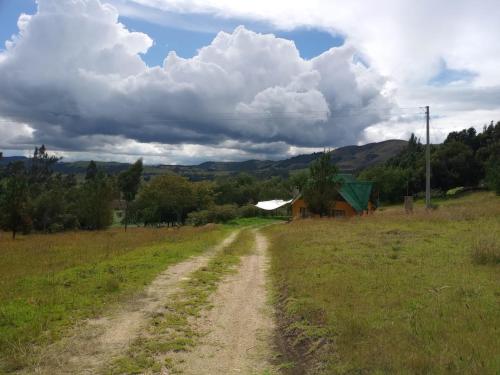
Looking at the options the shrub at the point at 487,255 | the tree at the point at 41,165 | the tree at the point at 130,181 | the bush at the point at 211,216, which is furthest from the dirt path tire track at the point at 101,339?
the tree at the point at 41,165

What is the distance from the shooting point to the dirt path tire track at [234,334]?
625 cm

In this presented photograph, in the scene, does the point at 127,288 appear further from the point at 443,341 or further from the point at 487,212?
the point at 487,212

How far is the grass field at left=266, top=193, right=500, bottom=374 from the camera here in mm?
5703

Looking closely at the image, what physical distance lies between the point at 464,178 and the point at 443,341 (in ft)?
239

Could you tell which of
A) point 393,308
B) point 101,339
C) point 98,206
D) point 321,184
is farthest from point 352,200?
point 101,339

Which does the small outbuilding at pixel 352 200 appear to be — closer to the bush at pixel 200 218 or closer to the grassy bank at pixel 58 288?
the bush at pixel 200 218

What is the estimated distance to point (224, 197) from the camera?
106 metres

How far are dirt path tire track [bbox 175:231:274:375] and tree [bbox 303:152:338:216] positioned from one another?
2468 centimetres

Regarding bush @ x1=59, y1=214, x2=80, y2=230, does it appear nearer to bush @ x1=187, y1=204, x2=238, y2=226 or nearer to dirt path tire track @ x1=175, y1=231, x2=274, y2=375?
bush @ x1=187, y1=204, x2=238, y2=226

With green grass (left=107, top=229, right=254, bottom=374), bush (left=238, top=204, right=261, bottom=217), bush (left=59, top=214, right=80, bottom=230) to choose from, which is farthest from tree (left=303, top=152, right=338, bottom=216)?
bush (left=59, top=214, right=80, bottom=230)

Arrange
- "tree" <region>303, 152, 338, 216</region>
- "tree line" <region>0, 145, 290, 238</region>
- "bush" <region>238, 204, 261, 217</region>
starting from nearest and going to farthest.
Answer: "tree" <region>303, 152, 338, 216</region>
"tree line" <region>0, 145, 290, 238</region>
"bush" <region>238, 204, 261, 217</region>

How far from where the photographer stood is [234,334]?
7.71 m

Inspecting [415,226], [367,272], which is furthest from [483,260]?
[415,226]

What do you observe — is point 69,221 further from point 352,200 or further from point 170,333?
point 170,333
